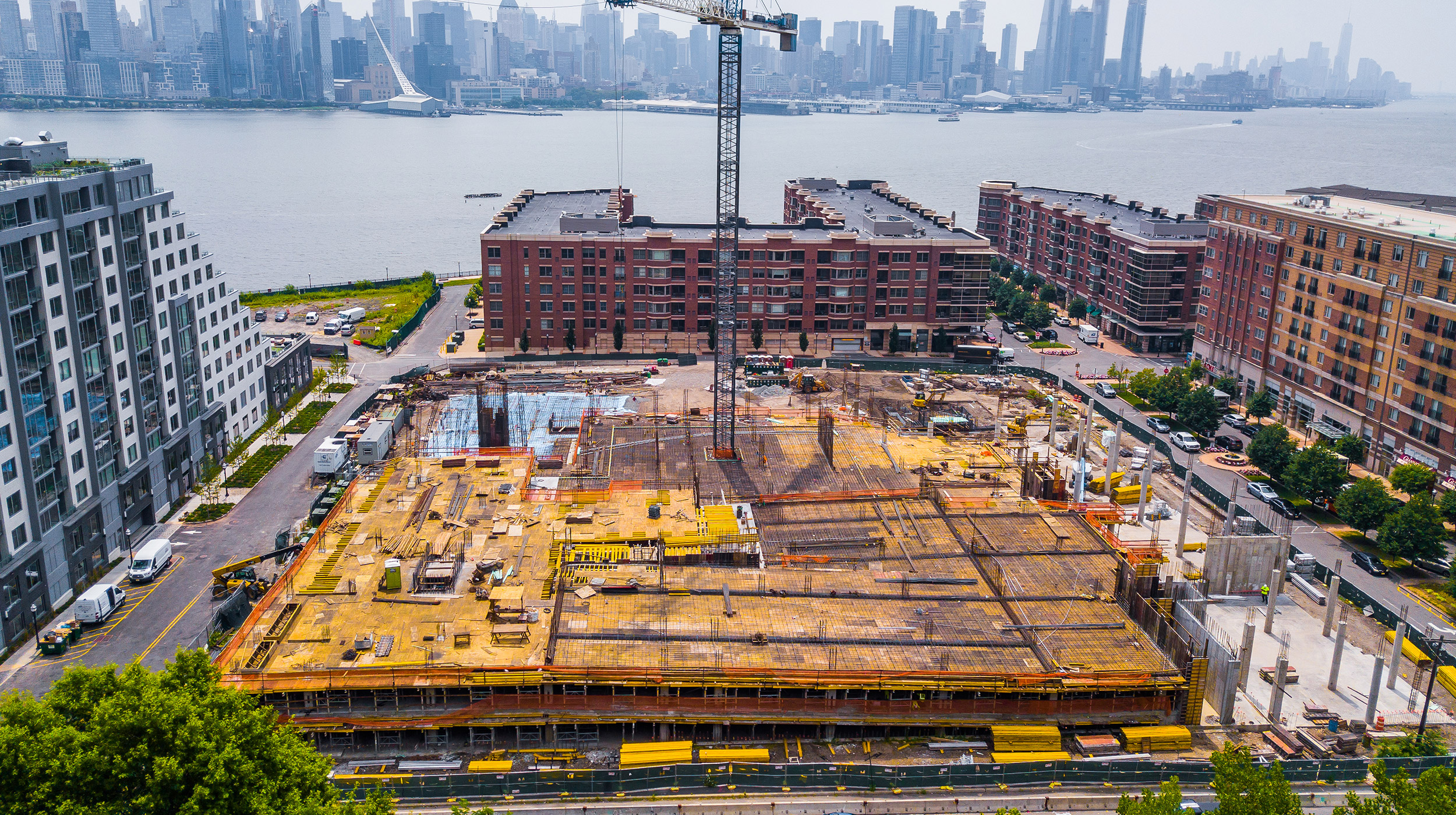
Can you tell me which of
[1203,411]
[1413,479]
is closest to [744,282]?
[1203,411]

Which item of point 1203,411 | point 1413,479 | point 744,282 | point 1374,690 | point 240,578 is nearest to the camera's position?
point 1374,690

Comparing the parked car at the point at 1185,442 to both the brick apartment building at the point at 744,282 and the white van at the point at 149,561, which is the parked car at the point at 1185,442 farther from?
the white van at the point at 149,561

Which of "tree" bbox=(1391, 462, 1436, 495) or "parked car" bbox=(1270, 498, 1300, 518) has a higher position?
"tree" bbox=(1391, 462, 1436, 495)

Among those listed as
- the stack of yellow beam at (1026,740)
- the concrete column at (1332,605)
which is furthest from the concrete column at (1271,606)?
the stack of yellow beam at (1026,740)

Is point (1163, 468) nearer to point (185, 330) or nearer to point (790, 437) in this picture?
point (790, 437)

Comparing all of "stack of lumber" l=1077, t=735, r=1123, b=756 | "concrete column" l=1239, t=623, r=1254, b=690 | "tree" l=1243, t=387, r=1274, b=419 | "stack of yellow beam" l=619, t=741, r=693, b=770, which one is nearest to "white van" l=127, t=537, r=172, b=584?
"stack of yellow beam" l=619, t=741, r=693, b=770

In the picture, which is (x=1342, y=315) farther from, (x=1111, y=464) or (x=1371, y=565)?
(x=1371, y=565)

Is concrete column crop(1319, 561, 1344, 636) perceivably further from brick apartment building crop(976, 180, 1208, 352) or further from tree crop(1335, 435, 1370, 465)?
brick apartment building crop(976, 180, 1208, 352)
